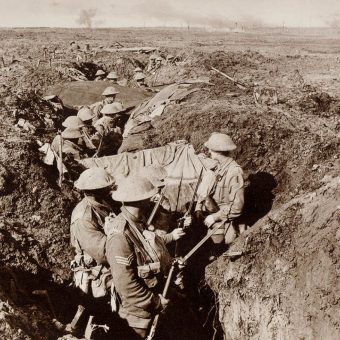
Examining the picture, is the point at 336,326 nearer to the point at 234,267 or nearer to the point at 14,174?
the point at 234,267

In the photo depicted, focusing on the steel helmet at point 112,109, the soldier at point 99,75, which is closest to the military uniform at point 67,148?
the steel helmet at point 112,109

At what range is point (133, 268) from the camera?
11.4 feet

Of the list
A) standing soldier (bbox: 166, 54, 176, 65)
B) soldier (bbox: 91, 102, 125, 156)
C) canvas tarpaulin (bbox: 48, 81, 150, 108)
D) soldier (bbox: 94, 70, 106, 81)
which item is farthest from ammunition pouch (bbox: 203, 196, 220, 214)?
standing soldier (bbox: 166, 54, 176, 65)

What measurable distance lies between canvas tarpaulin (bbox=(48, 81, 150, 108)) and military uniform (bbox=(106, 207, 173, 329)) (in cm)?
857

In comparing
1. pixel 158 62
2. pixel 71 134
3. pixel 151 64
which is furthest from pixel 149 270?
pixel 151 64

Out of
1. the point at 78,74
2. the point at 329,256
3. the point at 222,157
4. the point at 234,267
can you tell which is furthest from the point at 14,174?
the point at 78,74

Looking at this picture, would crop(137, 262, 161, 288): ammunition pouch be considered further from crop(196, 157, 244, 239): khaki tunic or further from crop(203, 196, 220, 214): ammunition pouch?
crop(203, 196, 220, 214): ammunition pouch

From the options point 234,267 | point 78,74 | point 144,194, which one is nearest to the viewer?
point 144,194

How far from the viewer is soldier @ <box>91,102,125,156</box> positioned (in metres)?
8.29

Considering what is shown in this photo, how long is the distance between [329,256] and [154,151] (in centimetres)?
360

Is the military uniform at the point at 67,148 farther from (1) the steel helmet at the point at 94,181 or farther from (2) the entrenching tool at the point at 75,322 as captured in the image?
(2) the entrenching tool at the point at 75,322

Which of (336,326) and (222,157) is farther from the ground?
(222,157)

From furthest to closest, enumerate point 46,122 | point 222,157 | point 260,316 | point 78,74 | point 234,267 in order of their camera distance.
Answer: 1. point 78,74
2. point 46,122
3. point 222,157
4. point 234,267
5. point 260,316

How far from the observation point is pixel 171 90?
1095cm
